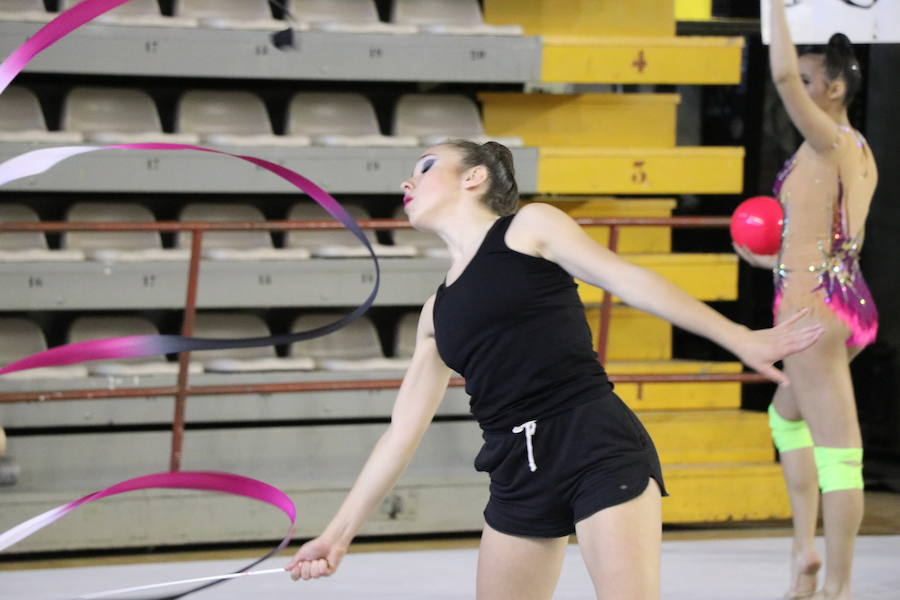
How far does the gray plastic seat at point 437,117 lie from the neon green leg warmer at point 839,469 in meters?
2.44

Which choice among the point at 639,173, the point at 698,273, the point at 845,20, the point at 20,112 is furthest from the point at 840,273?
the point at 20,112

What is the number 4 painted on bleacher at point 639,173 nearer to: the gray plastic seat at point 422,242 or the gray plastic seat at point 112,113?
the gray plastic seat at point 422,242

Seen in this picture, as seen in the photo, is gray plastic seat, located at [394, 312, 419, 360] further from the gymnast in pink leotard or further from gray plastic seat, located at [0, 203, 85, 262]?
the gymnast in pink leotard

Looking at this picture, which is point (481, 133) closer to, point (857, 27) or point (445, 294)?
point (857, 27)

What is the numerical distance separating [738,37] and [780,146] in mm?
543

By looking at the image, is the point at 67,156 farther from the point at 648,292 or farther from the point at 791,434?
the point at 791,434

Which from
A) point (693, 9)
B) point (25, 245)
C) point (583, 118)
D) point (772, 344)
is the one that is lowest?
point (25, 245)

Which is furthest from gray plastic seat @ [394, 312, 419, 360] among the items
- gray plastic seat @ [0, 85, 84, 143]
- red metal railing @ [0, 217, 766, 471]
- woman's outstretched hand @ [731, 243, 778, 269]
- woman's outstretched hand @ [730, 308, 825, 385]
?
woman's outstretched hand @ [730, 308, 825, 385]

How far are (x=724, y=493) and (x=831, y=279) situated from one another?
1.72m

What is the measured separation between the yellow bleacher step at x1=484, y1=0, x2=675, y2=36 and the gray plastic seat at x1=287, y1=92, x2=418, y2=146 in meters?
0.69

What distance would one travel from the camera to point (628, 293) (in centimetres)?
195

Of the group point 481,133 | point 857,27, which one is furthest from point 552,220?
point 481,133

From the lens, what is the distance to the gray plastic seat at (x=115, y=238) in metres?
4.83

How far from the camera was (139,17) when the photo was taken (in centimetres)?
498
